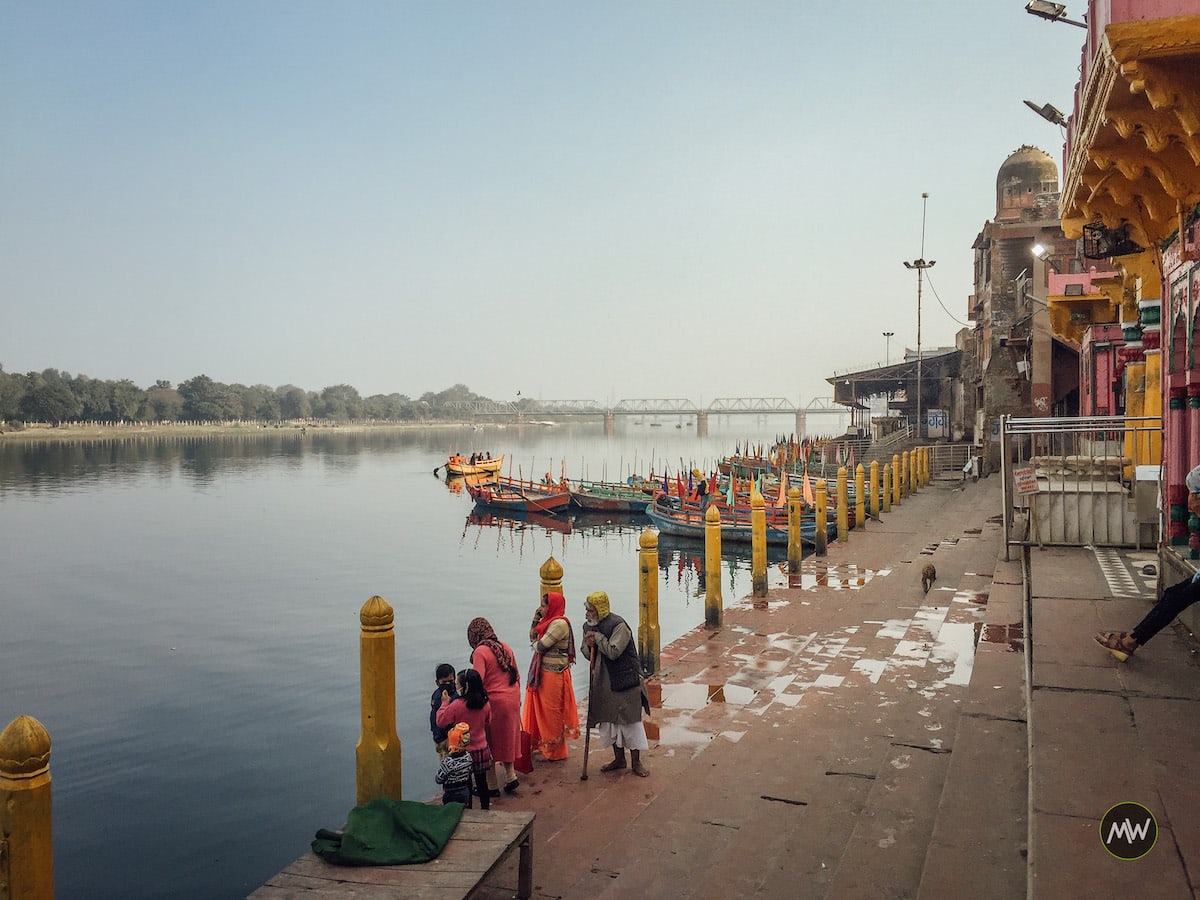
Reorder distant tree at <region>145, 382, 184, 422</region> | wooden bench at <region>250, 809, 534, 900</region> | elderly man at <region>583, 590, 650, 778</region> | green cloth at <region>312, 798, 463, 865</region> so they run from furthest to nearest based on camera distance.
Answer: distant tree at <region>145, 382, 184, 422</region>
elderly man at <region>583, 590, 650, 778</region>
green cloth at <region>312, 798, 463, 865</region>
wooden bench at <region>250, 809, 534, 900</region>

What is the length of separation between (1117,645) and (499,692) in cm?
422

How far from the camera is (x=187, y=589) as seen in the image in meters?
23.7

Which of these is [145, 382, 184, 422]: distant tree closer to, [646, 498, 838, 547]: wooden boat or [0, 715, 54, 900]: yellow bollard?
[646, 498, 838, 547]: wooden boat

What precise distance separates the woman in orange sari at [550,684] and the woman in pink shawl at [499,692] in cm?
57

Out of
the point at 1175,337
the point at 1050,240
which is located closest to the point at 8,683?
the point at 1175,337

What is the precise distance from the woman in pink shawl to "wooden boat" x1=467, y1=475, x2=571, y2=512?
35545 millimetres

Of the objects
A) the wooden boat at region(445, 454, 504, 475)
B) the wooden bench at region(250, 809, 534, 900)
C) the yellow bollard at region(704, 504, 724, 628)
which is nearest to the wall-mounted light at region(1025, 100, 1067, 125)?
the yellow bollard at region(704, 504, 724, 628)

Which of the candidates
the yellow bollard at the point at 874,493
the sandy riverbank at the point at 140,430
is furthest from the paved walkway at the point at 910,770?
the sandy riverbank at the point at 140,430

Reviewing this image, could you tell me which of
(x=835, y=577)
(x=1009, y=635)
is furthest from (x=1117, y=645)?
(x=835, y=577)

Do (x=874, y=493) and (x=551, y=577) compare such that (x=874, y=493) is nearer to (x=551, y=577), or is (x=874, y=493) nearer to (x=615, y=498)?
(x=551, y=577)

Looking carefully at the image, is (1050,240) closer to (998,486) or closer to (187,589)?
(998,486)

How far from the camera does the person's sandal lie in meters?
6.02

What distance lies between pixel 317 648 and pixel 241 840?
811cm

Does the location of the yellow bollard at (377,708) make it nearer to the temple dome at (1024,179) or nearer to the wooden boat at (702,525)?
the wooden boat at (702,525)
